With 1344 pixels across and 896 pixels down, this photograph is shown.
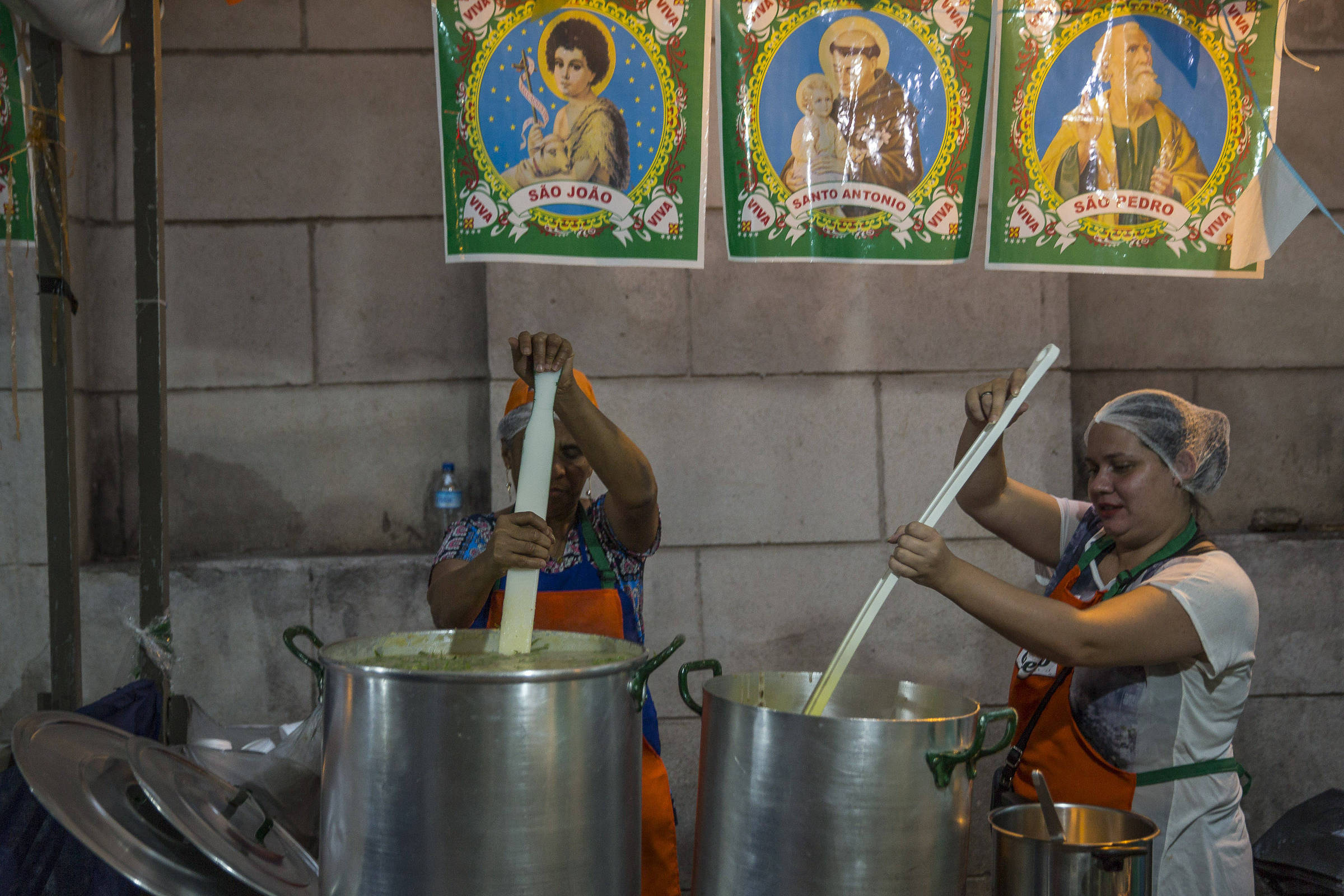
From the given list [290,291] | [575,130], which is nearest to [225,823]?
[575,130]

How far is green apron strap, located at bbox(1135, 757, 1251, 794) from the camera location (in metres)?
1.69

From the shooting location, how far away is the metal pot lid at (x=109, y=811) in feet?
4.04

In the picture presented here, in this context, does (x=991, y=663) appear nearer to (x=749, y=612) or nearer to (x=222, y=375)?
(x=749, y=612)

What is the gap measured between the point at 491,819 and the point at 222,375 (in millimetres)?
2720

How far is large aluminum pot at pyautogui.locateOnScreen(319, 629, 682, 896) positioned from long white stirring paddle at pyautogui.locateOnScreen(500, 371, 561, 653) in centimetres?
28

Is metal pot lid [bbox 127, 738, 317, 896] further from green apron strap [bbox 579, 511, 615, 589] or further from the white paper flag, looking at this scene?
the white paper flag

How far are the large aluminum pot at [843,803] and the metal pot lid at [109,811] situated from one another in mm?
697

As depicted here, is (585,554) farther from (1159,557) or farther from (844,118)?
(844,118)

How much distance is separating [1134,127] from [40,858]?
2.99m

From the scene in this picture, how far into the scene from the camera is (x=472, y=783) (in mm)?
1054

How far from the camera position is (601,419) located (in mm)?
1689

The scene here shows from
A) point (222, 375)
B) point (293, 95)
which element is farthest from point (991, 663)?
point (293, 95)

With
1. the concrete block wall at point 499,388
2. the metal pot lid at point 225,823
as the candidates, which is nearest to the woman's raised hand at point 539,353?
the metal pot lid at point 225,823

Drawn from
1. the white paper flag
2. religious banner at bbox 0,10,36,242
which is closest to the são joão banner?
religious banner at bbox 0,10,36,242
